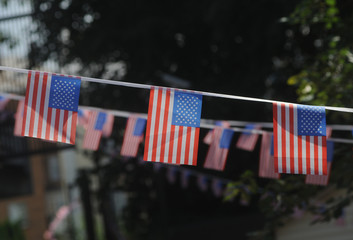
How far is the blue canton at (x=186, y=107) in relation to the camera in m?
4.54

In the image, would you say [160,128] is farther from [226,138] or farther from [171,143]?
[226,138]

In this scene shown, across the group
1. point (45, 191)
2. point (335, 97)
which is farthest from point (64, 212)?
point (335, 97)

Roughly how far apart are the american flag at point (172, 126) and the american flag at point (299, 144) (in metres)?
0.68

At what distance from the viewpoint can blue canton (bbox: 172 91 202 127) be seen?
14.9ft

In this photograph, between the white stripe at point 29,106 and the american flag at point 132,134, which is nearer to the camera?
the white stripe at point 29,106

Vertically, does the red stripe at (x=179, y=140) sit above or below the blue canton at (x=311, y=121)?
below

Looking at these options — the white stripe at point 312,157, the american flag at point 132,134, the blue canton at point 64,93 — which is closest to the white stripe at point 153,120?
the blue canton at point 64,93

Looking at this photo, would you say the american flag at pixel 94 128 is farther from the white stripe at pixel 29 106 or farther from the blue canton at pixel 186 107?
the blue canton at pixel 186 107

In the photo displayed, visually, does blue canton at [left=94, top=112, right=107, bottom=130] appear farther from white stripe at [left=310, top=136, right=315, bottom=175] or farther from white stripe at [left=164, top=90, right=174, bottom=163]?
white stripe at [left=310, top=136, right=315, bottom=175]

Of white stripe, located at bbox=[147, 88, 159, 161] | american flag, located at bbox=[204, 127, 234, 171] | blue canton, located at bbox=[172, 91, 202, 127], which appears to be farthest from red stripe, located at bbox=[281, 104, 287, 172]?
american flag, located at bbox=[204, 127, 234, 171]

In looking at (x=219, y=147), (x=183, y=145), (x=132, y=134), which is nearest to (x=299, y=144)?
(x=183, y=145)

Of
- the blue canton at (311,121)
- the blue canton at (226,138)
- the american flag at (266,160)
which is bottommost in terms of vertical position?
the american flag at (266,160)

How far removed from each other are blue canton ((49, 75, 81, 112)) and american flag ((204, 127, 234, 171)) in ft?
7.34

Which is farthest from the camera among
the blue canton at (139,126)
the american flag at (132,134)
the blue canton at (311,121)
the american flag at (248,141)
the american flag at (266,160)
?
the blue canton at (139,126)
